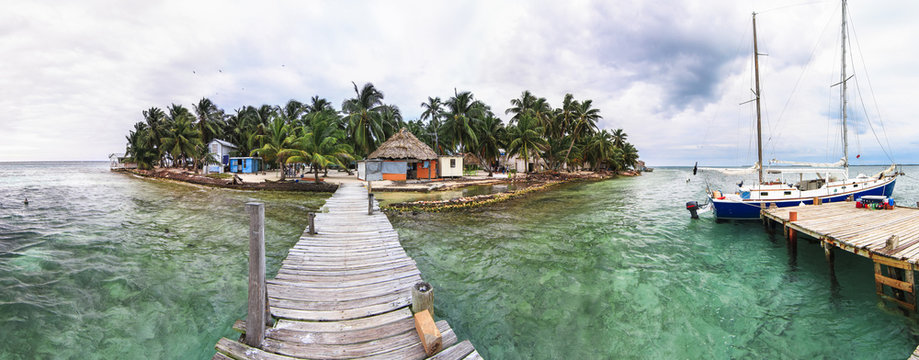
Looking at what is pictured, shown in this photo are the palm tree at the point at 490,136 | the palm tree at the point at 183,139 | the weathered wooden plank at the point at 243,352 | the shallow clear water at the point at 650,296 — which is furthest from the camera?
the palm tree at the point at 490,136

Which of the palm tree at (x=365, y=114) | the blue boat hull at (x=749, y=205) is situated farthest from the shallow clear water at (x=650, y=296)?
the palm tree at (x=365, y=114)

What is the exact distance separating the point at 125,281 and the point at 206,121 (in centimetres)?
4627

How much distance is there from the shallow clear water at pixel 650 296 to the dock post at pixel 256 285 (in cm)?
307

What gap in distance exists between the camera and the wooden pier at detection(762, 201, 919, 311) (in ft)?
19.1

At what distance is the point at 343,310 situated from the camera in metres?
4.57

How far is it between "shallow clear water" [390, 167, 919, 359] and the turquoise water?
4 centimetres

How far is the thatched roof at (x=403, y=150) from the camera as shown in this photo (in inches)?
1074

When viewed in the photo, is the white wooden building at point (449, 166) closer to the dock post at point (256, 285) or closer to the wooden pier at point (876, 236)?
the wooden pier at point (876, 236)

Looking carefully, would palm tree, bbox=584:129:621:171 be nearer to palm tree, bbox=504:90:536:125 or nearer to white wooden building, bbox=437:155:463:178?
palm tree, bbox=504:90:536:125

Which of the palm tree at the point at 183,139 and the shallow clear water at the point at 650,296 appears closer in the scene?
the shallow clear water at the point at 650,296

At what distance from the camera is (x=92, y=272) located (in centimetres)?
764

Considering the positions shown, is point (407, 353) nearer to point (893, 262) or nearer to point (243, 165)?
point (893, 262)

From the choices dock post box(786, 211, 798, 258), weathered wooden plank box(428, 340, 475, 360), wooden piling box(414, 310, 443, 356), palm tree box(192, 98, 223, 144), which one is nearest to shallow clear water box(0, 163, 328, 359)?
wooden piling box(414, 310, 443, 356)

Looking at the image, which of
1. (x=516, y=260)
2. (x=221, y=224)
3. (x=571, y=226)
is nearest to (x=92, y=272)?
(x=221, y=224)
